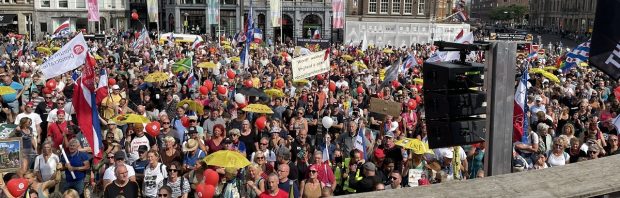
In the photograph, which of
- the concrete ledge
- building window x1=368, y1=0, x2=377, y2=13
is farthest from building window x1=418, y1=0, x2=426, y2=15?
the concrete ledge

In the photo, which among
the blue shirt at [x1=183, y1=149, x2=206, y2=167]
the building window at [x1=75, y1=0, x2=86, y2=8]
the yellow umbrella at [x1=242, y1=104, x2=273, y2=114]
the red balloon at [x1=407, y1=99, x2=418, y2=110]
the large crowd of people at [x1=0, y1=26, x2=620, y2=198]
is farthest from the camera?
the building window at [x1=75, y1=0, x2=86, y2=8]

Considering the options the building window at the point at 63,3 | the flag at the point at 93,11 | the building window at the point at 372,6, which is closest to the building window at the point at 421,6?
the building window at the point at 372,6

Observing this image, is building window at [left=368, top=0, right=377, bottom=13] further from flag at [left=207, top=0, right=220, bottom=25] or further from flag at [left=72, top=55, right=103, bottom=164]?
flag at [left=72, top=55, right=103, bottom=164]

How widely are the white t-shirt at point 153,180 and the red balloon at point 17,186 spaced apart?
147 cm

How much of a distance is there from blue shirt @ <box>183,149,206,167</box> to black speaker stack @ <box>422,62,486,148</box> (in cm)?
449

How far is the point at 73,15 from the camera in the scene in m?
63.3

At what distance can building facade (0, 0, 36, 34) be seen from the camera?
191 ft

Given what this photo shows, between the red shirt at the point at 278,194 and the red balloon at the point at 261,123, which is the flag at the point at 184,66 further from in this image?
the red shirt at the point at 278,194

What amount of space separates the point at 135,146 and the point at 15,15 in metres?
56.9

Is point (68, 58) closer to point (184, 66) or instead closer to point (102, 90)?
point (102, 90)

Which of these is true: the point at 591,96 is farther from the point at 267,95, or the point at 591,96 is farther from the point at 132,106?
the point at 132,106

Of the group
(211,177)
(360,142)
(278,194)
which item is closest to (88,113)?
(211,177)

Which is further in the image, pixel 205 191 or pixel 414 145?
pixel 414 145

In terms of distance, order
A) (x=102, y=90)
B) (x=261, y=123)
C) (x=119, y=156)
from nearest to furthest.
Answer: (x=119, y=156)
(x=261, y=123)
(x=102, y=90)
